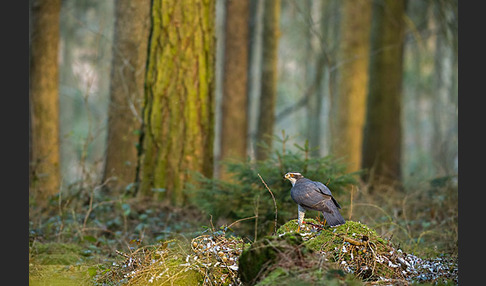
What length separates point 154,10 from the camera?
8523 mm

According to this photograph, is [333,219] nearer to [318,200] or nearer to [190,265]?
[318,200]

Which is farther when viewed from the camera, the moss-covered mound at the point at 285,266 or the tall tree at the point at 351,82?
the tall tree at the point at 351,82

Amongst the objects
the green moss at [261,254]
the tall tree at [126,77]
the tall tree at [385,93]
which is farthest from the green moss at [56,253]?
the tall tree at [385,93]

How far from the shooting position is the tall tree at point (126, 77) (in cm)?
1110

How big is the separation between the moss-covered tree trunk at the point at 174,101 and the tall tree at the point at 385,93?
18.2 ft

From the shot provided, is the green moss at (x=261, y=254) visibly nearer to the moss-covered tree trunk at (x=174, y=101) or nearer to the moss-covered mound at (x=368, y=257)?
the moss-covered mound at (x=368, y=257)

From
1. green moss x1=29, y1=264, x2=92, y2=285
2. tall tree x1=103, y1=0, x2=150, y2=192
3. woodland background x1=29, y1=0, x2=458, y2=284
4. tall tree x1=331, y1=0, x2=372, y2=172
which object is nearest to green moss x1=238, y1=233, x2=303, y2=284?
woodland background x1=29, y1=0, x2=458, y2=284

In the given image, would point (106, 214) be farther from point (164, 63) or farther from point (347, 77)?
point (347, 77)

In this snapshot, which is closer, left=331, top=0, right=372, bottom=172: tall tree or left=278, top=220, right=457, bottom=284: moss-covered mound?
left=278, top=220, right=457, bottom=284: moss-covered mound

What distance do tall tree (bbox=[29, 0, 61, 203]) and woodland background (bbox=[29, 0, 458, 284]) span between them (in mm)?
21

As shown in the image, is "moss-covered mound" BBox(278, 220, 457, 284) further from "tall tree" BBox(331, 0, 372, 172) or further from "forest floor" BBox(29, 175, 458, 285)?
"tall tree" BBox(331, 0, 372, 172)

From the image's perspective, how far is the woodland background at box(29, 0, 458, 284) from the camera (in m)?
7.04

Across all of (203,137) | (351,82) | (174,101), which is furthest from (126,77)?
(351,82)

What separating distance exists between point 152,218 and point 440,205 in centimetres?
446
